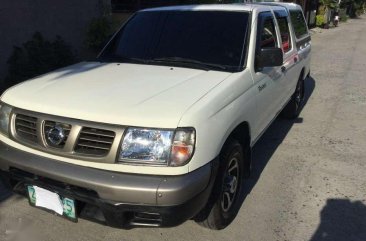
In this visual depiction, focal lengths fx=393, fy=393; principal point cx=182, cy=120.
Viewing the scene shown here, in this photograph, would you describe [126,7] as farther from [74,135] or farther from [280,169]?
[74,135]

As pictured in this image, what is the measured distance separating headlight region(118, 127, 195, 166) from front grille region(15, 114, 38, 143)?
2.53 feet

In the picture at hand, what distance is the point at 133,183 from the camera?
2.48 m

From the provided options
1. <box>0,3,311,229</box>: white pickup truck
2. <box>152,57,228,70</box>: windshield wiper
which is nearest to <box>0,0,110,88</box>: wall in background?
<box>0,3,311,229</box>: white pickup truck

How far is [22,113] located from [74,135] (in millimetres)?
555

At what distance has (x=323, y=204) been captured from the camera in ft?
12.6

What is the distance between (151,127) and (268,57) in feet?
5.28

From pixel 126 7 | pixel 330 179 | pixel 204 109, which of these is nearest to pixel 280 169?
pixel 330 179

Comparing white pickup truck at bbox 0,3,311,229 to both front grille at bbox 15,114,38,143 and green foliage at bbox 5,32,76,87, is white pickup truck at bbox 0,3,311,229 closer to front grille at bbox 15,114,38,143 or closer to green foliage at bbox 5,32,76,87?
front grille at bbox 15,114,38,143

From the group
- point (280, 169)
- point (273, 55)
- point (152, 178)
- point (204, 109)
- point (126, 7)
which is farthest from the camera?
point (126, 7)

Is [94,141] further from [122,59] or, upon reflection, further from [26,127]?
[122,59]

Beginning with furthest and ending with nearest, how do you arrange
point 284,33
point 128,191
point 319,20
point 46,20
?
point 319,20, point 46,20, point 284,33, point 128,191

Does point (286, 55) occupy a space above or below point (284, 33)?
below

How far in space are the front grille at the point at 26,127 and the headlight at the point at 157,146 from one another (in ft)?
2.53

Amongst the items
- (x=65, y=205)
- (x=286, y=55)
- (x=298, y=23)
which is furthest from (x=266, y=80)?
(x=298, y=23)
